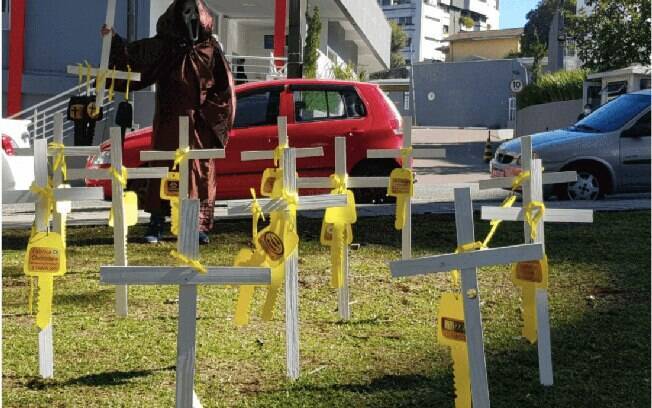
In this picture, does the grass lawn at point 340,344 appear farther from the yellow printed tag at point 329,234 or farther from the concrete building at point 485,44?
the concrete building at point 485,44

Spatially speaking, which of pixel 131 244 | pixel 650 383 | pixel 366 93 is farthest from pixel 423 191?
pixel 650 383

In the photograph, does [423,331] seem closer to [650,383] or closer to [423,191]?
[650,383]

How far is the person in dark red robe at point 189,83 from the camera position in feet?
25.3

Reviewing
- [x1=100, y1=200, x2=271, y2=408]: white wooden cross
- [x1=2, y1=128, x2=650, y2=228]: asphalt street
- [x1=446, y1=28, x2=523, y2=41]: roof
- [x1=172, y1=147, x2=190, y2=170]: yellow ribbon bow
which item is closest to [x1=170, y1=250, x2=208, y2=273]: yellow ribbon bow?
[x1=100, y1=200, x2=271, y2=408]: white wooden cross

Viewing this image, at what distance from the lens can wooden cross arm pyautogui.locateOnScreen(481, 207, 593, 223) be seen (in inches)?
162

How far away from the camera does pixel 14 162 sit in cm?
1166

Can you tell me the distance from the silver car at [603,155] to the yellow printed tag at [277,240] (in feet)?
30.8

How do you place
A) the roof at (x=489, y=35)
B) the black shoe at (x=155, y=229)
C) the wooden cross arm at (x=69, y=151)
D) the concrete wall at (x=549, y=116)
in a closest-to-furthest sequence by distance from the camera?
the wooden cross arm at (x=69, y=151), the black shoe at (x=155, y=229), the concrete wall at (x=549, y=116), the roof at (x=489, y=35)

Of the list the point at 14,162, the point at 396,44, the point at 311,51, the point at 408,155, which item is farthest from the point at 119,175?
the point at 396,44

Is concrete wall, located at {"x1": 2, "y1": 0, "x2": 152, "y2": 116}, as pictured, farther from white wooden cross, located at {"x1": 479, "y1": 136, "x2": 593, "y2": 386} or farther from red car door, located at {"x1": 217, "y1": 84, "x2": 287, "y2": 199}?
white wooden cross, located at {"x1": 479, "y1": 136, "x2": 593, "y2": 386}

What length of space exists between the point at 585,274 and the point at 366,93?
17.3 feet

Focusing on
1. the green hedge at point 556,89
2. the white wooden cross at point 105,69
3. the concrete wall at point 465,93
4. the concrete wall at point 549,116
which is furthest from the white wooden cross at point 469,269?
the concrete wall at point 465,93

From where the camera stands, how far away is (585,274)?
23.8 feet

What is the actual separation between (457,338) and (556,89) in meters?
29.1
